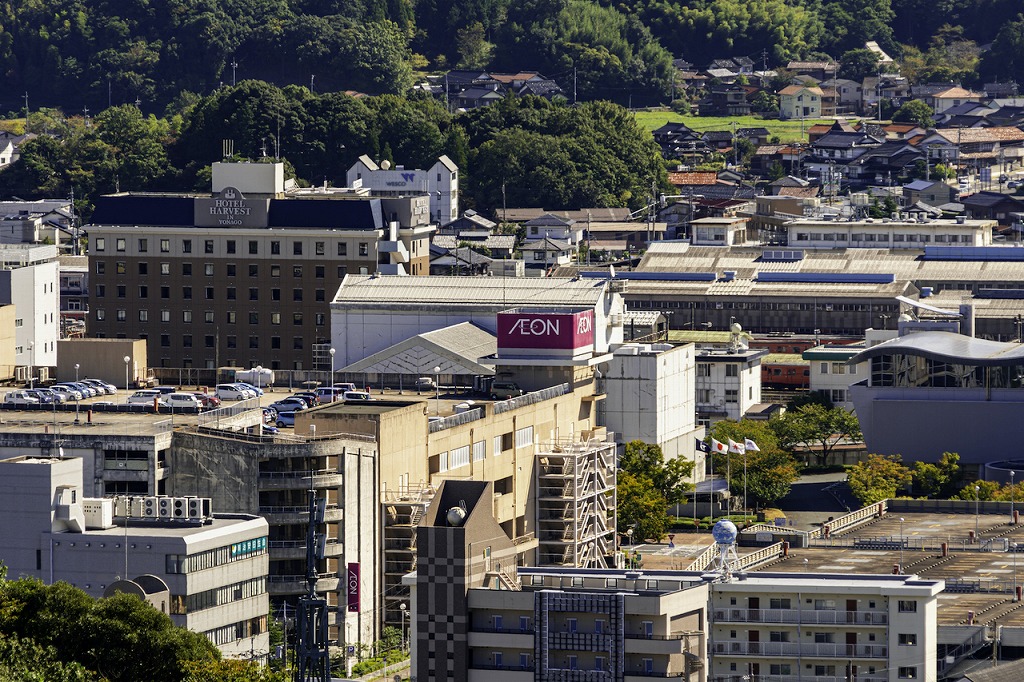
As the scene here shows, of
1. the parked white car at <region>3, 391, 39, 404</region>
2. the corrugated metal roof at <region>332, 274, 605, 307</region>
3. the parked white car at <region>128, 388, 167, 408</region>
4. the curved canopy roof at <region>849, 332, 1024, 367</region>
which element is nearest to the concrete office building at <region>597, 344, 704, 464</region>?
the corrugated metal roof at <region>332, 274, 605, 307</region>

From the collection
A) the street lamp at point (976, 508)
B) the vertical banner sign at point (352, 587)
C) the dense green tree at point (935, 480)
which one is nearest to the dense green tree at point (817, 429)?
the dense green tree at point (935, 480)

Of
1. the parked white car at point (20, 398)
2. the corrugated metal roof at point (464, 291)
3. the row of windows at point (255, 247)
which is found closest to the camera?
the parked white car at point (20, 398)

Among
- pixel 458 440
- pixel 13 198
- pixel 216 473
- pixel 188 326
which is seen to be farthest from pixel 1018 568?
pixel 13 198

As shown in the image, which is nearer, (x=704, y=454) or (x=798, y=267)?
(x=704, y=454)

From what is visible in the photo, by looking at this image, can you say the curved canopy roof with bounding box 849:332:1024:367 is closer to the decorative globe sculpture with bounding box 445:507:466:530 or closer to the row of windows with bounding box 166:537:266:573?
the row of windows with bounding box 166:537:266:573

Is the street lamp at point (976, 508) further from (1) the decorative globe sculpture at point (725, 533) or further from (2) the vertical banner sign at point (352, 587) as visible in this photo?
(1) the decorative globe sculpture at point (725, 533)

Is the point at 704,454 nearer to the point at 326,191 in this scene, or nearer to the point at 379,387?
the point at 379,387
